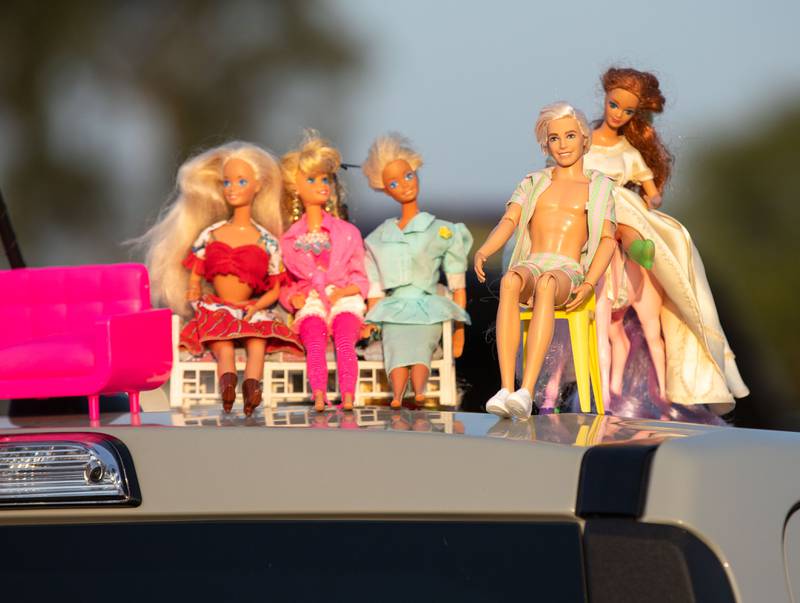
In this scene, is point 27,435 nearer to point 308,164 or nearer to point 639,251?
point 639,251

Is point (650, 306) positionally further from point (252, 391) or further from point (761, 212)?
point (761, 212)

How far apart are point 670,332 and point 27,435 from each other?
12.8 feet

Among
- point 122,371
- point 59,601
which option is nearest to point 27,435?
point 59,601

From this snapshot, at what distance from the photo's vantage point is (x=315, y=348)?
480 centimetres

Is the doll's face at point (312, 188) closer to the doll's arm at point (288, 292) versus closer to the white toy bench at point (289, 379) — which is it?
the doll's arm at point (288, 292)

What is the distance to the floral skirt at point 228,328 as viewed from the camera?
4.84 metres

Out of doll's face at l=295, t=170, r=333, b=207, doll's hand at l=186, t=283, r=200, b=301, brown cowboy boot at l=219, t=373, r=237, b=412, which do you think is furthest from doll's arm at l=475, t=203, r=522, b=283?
doll's hand at l=186, t=283, r=200, b=301

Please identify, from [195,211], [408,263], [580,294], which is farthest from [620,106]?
[195,211]

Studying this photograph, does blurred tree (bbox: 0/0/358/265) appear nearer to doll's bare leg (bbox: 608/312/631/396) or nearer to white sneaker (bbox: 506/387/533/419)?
doll's bare leg (bbox: 608/312/631/396)

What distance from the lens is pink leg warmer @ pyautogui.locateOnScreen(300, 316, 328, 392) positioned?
4668mm

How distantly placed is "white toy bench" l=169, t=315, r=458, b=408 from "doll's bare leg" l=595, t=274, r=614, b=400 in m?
0.62

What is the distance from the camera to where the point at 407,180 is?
16.7 ft

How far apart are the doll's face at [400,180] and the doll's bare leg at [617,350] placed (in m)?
0.95

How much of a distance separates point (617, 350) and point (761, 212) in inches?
181
